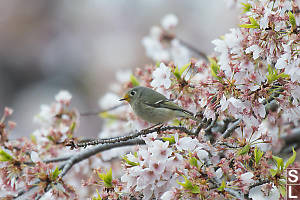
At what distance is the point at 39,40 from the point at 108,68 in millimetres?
1965

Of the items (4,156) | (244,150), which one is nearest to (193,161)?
(244,150)

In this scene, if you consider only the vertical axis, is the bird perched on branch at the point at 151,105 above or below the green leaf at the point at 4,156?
above

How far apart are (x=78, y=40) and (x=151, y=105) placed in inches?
315

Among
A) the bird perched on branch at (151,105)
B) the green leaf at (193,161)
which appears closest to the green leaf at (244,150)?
the green leaf at (193,161)

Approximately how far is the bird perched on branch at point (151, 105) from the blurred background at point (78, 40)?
6388 millimetres

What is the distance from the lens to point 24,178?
2.17 metres

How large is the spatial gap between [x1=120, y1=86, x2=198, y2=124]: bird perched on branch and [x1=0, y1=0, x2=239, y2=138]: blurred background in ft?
21.0

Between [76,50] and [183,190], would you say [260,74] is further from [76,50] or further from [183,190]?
[76,50]

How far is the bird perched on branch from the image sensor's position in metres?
2.42

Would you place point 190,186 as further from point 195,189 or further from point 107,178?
point 107,178

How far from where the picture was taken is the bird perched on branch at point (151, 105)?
2422mm

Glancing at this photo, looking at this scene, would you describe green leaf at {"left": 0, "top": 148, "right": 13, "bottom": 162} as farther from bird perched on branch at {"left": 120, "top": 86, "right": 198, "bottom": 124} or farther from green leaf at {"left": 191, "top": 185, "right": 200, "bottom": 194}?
green leaf at {"left": 191, "top": 185, "right": 200, "bottom": 194}

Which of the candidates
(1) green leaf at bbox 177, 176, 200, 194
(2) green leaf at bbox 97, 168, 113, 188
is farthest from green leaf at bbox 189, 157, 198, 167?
(2) green leaf at bbox 97, 168, 113, 188

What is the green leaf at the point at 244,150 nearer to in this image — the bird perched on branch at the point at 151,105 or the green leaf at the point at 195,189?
the green leaf at the point at 195,189
